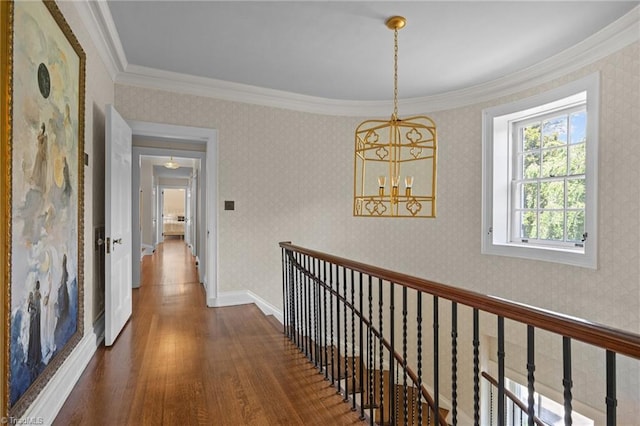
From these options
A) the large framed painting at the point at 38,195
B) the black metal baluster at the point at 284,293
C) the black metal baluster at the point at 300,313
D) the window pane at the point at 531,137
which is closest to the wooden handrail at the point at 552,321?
the black metal baluster at the point at 300,313

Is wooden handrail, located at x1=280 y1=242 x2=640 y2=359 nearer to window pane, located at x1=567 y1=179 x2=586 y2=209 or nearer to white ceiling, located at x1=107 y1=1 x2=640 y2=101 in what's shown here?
white ceiling, located at x1=107 y1=1 x2=640 y2=101

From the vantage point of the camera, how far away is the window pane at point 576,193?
310 centimetres

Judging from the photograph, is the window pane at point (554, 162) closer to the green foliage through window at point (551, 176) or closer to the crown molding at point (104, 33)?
the green foliage through window at point (551, 176)

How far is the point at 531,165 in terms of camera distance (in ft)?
11.8

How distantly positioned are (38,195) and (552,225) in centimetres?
409

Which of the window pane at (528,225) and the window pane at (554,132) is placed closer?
the window pane at (554,132)

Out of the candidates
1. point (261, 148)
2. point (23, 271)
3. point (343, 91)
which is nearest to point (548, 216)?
point (343, 91)

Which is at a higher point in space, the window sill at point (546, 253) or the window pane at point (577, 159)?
the window pane at point (577, 159)

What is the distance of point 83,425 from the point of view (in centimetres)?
180

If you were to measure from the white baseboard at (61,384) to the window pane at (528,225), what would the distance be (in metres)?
4.17

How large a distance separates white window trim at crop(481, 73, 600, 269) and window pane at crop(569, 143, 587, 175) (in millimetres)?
187

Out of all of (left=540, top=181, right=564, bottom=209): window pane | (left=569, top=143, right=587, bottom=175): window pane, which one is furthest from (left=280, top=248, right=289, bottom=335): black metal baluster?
(left=569, top=143, right=587, bottom=175): window pane

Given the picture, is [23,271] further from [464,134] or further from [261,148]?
[464,134]

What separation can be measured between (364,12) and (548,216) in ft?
8.74
